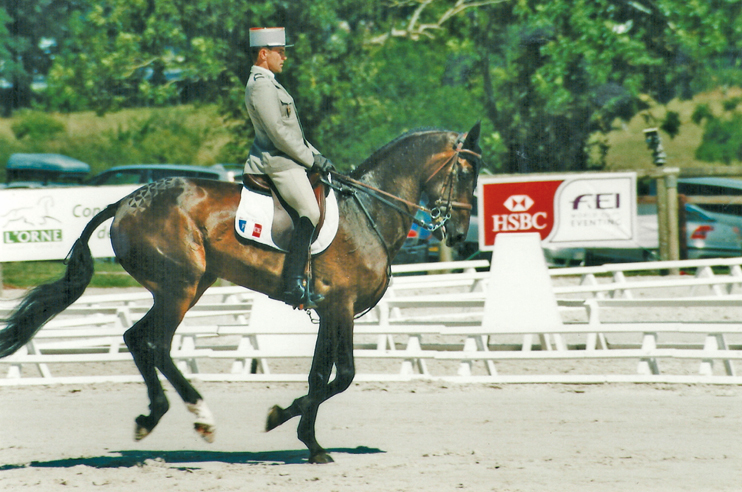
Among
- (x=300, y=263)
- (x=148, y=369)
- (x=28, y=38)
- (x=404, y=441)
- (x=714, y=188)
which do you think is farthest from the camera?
(x=28, y=38)

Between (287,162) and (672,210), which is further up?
(287,162)

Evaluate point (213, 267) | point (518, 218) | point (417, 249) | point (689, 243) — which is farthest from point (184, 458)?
point (689, 243)

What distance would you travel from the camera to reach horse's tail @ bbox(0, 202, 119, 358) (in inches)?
223

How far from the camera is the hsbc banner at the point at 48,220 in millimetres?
13406

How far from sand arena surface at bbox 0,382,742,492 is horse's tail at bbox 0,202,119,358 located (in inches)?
28.3

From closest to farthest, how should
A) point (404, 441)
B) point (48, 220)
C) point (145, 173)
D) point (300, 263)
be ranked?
1. point (300, 263)
2. point (404, 441)
3. point (48, 220)
4. point (145, 173)

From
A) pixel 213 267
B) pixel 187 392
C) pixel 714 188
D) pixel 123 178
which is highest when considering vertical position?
pixel 123 178

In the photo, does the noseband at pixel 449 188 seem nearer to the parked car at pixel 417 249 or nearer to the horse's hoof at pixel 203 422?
the horse's hoof at pixel 203 422

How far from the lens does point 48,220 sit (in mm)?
13555

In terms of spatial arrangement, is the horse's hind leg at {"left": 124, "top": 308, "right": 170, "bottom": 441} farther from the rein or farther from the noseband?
the noseband

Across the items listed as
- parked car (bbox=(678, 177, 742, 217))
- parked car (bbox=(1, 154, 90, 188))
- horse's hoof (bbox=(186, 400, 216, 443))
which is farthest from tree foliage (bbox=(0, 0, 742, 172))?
horse's hoof (bbox=(186, 400, 216, 443))

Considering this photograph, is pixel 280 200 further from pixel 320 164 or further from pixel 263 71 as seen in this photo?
pixel 263 71

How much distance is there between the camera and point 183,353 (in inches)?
322

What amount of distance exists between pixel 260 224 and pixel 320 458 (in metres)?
1.43
